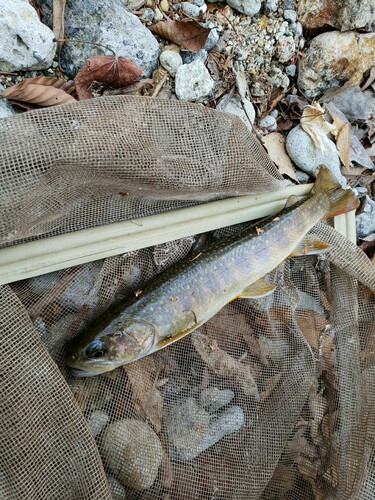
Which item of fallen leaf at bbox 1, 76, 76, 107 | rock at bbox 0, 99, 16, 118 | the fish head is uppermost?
fallen leaf at bbox 1, 76, 76, 107

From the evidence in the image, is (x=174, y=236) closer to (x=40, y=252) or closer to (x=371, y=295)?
(x=40, y=252)

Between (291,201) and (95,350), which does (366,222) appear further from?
(95,350)

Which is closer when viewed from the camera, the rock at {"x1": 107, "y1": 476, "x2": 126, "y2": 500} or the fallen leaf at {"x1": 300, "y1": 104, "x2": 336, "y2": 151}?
the rock at {"x1": 107, "y1": 476, "x2": 126, "y2": 500}

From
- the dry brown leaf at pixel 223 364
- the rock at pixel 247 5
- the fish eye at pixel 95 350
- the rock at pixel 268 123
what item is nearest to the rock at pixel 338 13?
the rock at pixel 247 5

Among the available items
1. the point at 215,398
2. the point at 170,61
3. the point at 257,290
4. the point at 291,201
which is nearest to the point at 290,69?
the point at 170,61

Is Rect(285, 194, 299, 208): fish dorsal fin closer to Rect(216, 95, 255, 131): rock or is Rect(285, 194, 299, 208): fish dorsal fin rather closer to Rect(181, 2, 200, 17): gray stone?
Rect(216, 95, 255, 131): rock

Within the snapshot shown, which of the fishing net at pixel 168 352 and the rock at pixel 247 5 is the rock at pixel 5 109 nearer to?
the fishing net at pixel 168 352

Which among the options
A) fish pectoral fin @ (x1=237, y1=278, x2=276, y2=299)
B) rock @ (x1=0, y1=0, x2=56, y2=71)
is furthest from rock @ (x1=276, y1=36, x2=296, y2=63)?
fish pectoral fin @ (x1=237, y1=278, x2=276, y2=299)

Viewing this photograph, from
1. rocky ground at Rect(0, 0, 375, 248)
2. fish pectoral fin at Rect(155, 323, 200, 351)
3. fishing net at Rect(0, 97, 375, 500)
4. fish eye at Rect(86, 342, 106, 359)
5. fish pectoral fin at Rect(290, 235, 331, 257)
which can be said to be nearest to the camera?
fishing net at Rect(0, 97, 375, 500)
